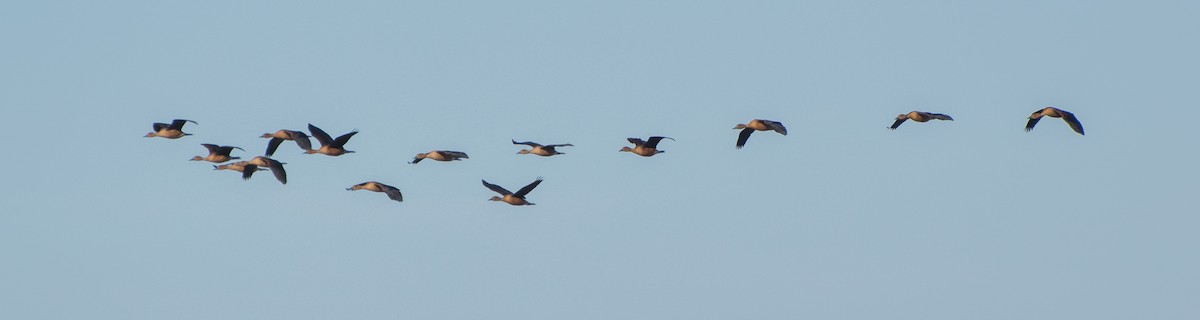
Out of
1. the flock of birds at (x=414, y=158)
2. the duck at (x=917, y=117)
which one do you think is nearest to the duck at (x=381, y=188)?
the flock of birds at (x=414, y=158)

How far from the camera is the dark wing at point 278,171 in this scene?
4625 cm

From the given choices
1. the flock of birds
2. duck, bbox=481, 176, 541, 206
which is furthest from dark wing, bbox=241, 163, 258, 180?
duck, bbox=481, 176, 541, 206

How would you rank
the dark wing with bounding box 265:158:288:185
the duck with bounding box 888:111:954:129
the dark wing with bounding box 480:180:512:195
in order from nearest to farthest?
the dark wing with bounding box 265:158:288:185, the duck with bounding box 888:111:954:129, the dark wing with bounding box 480:180:512:195

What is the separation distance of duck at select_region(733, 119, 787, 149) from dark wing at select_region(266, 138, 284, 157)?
11.6 metres

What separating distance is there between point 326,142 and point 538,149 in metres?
5.65

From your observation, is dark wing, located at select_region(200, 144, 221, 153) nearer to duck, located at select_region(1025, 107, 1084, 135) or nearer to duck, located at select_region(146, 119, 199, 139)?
duck, located at select_region(146, 119, 199, 139)

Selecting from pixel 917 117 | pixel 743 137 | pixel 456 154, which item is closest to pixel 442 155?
pixel 456 154

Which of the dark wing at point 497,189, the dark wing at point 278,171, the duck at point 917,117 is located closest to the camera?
the dark wing at point 278,171

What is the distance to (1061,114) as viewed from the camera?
47656 millimetres

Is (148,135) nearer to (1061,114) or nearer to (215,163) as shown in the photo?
(215,163)

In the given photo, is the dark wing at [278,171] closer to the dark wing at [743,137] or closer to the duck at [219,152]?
the duck at [219,152]

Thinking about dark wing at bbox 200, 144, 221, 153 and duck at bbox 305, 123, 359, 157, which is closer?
duck at bbox 305, 123, 359, 157

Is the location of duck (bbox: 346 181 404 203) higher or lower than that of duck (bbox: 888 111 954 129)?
lower

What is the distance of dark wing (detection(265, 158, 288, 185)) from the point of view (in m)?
46.2
